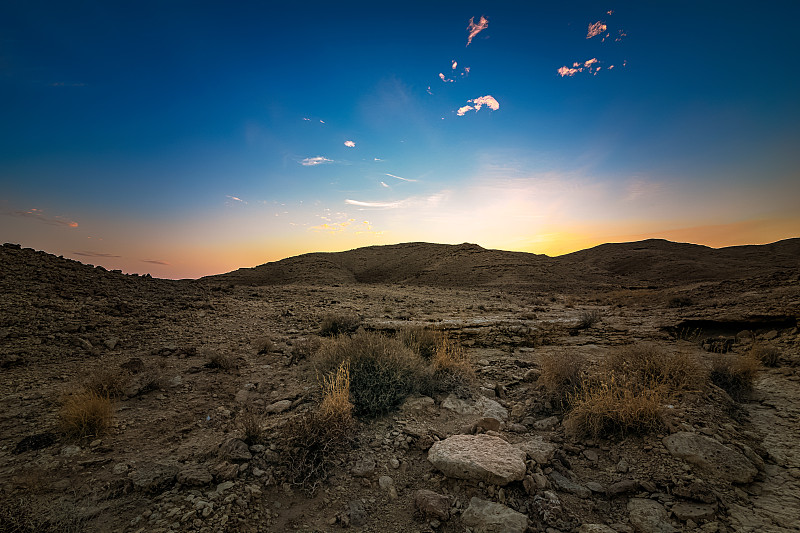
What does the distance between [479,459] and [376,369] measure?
1979 millimetres

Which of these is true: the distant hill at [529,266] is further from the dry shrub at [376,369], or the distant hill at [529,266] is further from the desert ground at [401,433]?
the dry shrub at [376,369]

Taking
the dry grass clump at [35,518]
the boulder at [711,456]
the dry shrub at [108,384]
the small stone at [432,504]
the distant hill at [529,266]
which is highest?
the distant hill at [529,266]

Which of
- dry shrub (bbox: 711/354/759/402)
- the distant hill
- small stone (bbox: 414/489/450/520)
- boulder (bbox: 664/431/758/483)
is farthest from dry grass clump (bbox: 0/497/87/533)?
the distant hill

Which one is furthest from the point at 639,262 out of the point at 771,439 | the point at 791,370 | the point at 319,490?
the point at 319,490

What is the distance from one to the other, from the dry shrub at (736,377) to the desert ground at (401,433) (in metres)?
0.03

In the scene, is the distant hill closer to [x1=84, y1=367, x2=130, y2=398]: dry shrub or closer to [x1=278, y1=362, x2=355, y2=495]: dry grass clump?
[x1=84, y1=367, x2=130, y2=398]: dry shrub

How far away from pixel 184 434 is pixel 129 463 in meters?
0.64

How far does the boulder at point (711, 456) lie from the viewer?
271 cm

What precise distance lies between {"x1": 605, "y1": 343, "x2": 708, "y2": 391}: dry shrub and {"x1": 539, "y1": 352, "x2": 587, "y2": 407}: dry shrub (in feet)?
1.42

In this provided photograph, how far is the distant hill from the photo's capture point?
3416 cm

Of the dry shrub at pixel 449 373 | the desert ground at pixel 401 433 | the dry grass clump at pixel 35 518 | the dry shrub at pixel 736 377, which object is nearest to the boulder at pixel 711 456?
the desert ground at pixel 401 433

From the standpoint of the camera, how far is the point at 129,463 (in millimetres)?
3059

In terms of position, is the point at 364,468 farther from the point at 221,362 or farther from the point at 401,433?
the point at 221,362

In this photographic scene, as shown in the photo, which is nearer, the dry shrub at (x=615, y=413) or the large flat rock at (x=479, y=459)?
the large flat rock at (x=479, y=459)
